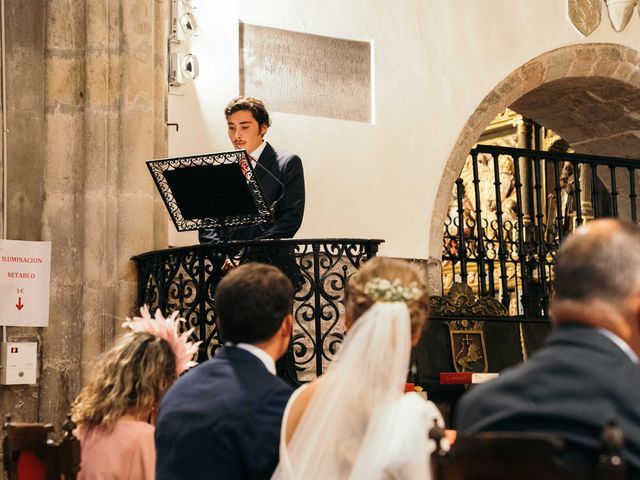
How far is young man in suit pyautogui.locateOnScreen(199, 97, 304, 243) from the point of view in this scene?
6.89 m

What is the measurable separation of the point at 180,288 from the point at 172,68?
167cm

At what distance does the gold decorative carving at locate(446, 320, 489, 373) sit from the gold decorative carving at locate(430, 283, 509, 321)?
0.08 metres

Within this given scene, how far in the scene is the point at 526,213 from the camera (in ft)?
41.8

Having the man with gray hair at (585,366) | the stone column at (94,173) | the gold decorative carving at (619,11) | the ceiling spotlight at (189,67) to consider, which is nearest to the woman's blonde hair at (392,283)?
the man with gray hair at (585,366)

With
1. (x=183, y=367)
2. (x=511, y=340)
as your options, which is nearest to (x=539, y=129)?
(x=511, y=340)

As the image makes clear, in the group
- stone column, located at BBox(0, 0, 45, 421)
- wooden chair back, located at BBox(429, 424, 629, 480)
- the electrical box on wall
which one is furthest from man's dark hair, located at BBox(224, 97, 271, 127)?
wooden chair back, located at BBox(429, 424, 629, 480)

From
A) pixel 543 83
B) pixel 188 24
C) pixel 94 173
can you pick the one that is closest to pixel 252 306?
pixel 94 173

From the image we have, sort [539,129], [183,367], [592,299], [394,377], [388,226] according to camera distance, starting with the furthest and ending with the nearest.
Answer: [539,129]
[388,226]
[183,367]
[394,377]
[592,299]

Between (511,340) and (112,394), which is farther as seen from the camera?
(511,340)

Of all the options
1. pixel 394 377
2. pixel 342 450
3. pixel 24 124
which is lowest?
pixel 342 450

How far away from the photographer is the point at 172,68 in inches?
308

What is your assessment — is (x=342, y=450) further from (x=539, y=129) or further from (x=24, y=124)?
(x=539, y=129)

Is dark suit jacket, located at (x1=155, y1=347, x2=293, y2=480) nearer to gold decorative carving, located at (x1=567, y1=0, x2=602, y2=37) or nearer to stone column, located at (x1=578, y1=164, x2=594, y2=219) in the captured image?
gold decorative carving, located at (x1=567, y1=0, x2=602, y2=37)

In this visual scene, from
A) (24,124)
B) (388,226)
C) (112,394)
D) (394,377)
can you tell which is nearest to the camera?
(394,377)
